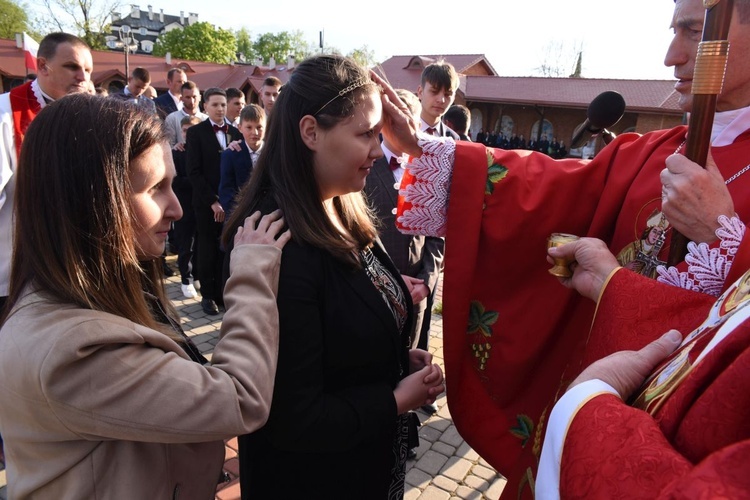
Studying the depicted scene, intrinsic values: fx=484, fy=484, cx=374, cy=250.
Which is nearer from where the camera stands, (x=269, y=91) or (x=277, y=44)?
(x=269, y=91)

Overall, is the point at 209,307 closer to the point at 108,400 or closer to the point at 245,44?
the point at 108,400

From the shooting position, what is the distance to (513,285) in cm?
180

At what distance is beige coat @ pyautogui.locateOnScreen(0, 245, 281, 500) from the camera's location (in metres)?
0.93

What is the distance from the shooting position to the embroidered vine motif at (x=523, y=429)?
5.74 feet

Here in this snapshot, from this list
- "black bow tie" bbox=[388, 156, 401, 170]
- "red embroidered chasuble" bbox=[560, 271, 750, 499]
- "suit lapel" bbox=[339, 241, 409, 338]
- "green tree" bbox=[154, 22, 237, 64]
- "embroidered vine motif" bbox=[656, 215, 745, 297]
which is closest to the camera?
"red embroidered chasuble" bbox=[560, 271, 750, 499]

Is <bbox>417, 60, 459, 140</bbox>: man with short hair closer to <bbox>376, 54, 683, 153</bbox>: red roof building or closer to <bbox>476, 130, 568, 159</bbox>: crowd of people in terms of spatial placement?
<bbox>376, 54, 683, 153</bbox>: red roof building

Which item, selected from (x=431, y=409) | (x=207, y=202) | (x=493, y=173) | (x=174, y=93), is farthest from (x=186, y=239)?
(x=493, y=173)

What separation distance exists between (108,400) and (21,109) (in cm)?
274

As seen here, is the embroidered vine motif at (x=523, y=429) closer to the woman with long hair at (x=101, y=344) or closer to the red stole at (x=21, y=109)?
the woman with long hair at (x=101, y=344)

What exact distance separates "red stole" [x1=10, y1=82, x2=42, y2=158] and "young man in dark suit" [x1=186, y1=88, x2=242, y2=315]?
207 centimetres

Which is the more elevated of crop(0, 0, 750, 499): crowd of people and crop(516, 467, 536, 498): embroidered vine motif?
crop(0, 0, 750, 499): crowd of people

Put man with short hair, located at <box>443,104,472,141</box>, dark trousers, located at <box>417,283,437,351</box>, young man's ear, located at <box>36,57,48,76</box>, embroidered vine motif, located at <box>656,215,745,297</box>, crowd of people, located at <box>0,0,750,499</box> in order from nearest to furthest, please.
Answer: crowd of people, located at <box>0,0,750,499</box> → embroidered vine motif, located at <box>656,215,745,297</box> → young man's ear, located at <box>36,57,48,76</box> → dark trousers, located at <box>417,283,437,351</box> → man with short hair, located at <box>443,104,472,141</box>

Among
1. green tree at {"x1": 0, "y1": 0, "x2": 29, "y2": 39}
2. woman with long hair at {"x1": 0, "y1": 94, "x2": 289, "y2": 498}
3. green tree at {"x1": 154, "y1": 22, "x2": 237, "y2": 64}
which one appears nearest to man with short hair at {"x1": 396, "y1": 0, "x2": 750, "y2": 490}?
Result: woman with long hair at {"x1": 0, "y1": 94, "x2": 289, "y2": 498}

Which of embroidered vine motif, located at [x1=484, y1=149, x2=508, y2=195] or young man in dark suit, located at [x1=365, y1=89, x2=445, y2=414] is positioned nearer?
embroidered vine motif, located at [x1=484, y1=149, x2=508, y2=195]
